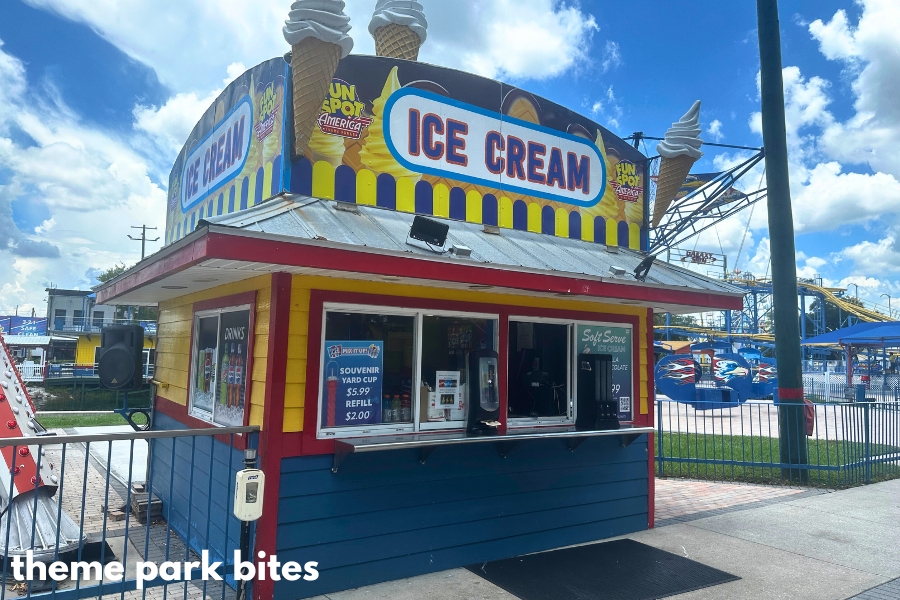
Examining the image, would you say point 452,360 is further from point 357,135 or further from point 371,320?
point 357,135

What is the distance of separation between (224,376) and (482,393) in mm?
2297

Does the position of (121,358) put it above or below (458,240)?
below

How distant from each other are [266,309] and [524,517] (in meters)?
3.06

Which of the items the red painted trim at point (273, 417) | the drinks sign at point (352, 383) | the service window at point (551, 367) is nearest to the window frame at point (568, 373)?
the service window at point (551, 367)

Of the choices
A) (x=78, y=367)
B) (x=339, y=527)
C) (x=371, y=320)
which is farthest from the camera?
(x=78, y=367)

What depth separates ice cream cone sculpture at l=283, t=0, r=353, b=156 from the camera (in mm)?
4648

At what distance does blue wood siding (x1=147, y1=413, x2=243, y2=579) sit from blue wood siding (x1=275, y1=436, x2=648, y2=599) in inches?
24.4

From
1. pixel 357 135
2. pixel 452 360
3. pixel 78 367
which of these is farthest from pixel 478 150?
pixel 78 367

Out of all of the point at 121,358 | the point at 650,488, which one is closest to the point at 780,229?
the point at 650,488

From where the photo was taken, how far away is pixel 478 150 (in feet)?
19.9

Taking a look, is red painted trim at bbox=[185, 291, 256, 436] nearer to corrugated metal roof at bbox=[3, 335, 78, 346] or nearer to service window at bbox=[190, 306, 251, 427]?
service window at bbox=[190, 306, 251, 427]

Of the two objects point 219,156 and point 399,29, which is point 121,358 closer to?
point 219,156

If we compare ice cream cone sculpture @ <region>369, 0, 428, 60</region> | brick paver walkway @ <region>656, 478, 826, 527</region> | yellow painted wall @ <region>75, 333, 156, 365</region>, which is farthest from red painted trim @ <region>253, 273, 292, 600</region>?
yellow painted wall @ <region>75, 333, 156, 365</region>

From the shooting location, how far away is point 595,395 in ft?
19.8
